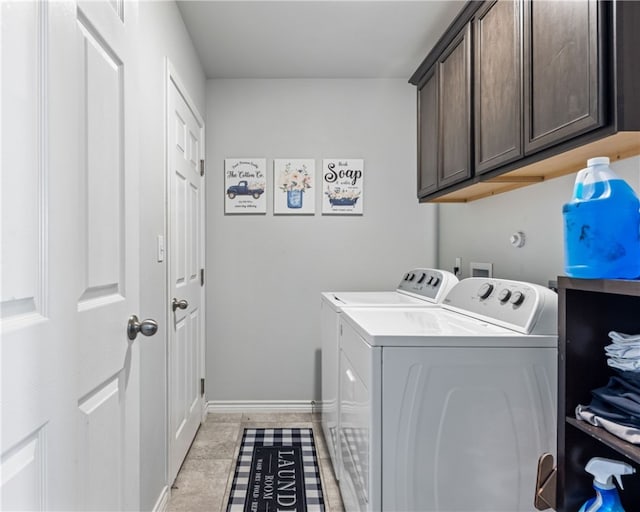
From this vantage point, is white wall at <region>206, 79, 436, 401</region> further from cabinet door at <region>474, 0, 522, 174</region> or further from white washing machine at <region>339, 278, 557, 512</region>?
white washing machine at <region>339, 278, 557, 512</region>

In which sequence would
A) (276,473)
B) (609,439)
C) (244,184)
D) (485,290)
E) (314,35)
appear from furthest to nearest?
(244,184) → (314,35) → (276,473) → (485,290) → (609,439)

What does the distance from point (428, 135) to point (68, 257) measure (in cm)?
209

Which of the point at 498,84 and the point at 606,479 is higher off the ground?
the point at 498,84

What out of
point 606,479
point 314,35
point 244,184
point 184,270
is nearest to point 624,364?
point 606,479

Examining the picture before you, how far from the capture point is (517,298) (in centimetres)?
149

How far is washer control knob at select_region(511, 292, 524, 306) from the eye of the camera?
4.82ft

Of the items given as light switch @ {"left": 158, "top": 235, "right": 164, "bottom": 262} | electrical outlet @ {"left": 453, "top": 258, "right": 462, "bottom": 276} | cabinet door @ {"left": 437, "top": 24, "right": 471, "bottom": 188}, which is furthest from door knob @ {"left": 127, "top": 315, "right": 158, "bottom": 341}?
electrical outlet @ {"left": 453, "top": 258, "right": 462, "bottom": 276}

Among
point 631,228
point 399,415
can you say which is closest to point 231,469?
point 399,415

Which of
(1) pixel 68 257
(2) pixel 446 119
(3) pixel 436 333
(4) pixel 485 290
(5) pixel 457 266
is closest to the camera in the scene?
(1) pixel 68 257

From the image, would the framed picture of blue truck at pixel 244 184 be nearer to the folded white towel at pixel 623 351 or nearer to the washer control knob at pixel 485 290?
the washer control knob at pixel 485 290

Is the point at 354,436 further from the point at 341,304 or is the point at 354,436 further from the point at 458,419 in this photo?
the point at 341,304

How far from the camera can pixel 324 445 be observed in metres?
2.55

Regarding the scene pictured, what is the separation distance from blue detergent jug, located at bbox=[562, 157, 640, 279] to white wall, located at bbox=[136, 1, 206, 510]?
1444 mm

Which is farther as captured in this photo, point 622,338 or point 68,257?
point 622,338
